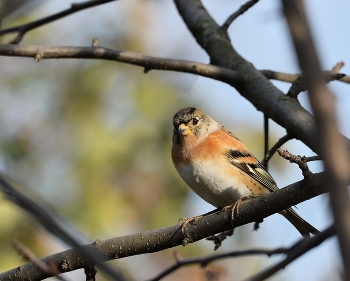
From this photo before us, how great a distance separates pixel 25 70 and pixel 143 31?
211 cm

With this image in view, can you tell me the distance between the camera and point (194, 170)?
4574mm

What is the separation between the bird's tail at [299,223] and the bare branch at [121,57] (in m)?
1.34

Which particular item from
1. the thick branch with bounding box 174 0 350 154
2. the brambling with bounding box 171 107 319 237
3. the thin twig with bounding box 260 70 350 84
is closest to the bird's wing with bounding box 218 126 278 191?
the brambling with bounding box 171 107 319 237

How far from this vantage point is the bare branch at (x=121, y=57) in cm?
434

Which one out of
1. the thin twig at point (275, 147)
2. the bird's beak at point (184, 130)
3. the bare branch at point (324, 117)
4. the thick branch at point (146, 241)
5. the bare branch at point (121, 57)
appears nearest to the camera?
the bare branch at point (324, 117)

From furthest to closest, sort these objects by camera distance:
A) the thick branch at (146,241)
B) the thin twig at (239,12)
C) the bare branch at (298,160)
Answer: the thin twig at (239,12), the thick branch at (146,241), the bare branch at (298,160)

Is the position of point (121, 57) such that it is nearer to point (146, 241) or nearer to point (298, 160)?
point (146, 241)

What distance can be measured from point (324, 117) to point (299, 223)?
13.5 ft

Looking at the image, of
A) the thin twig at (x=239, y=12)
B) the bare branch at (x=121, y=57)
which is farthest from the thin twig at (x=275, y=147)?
the thin twig at (x=239, y=12)

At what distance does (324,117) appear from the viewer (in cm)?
96

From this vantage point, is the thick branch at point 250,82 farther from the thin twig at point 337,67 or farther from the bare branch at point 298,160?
the bare branch at point 298,160

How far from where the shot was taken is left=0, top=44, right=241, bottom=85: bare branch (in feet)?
14.2

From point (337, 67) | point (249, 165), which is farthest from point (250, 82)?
point (249, 165)

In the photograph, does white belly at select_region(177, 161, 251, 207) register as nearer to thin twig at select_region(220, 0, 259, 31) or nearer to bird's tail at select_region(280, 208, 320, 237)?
bird's tail at select_region(280, 208, 320, 237)
